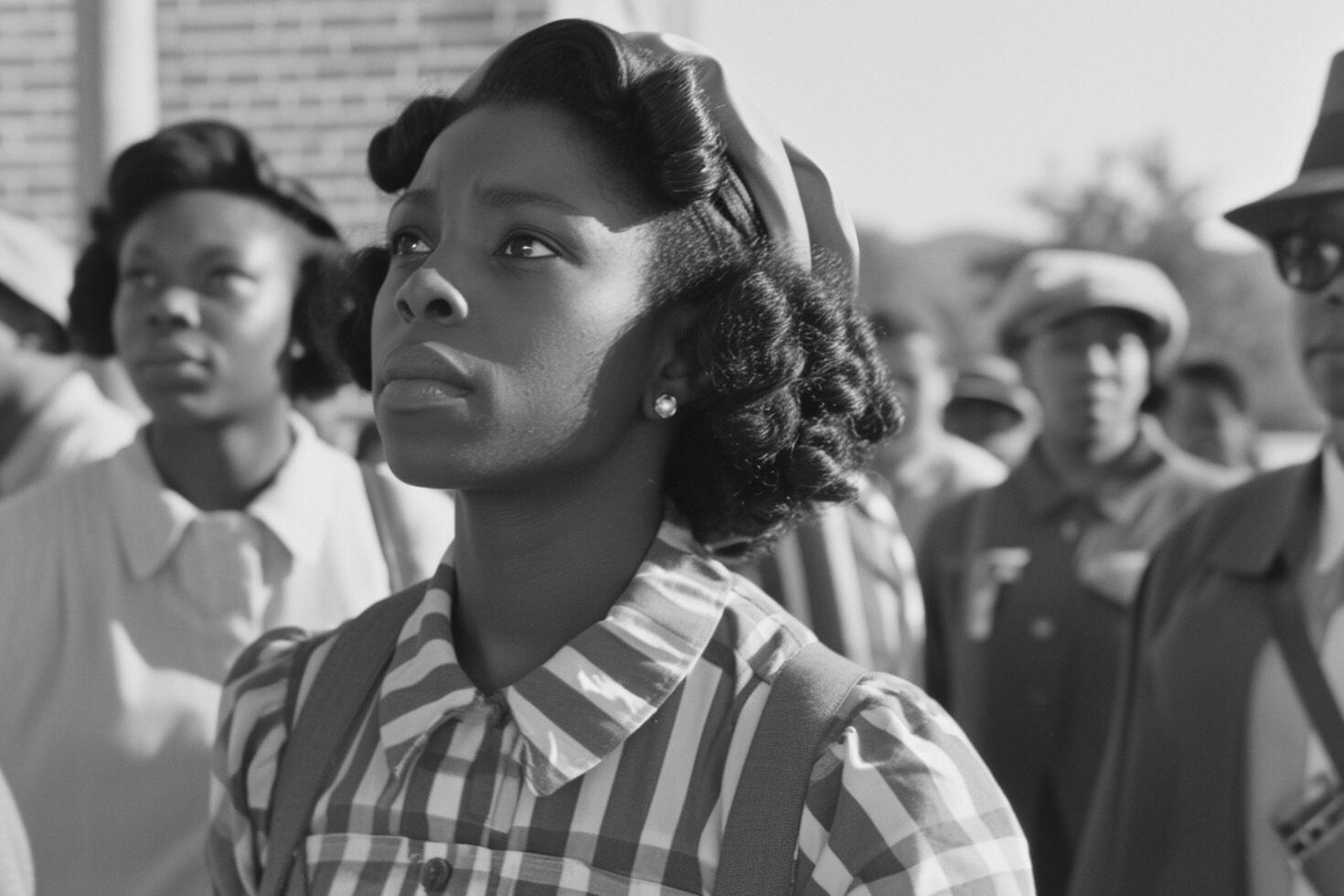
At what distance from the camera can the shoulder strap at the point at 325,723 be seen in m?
1.74

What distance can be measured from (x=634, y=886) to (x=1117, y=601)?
2.91 metres

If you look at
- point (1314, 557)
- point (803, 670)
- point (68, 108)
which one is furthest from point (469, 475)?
point (68, 108)

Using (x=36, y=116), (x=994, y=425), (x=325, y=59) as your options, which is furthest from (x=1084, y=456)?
(x=994, y=425)

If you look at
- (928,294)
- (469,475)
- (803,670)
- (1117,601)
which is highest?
Result: (469,475)

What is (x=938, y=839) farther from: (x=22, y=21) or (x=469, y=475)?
(x=22, y=21)

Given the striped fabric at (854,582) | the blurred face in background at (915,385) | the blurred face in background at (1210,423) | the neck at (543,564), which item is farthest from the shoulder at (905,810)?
the blurred face in background at (1210,423)

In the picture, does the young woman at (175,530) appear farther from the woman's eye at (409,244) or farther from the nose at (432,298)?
the nose at (432,298)

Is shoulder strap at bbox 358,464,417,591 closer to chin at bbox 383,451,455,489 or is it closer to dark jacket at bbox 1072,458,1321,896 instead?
chin at bbox 383,451,455,489

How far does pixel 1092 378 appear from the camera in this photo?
15.8 ft

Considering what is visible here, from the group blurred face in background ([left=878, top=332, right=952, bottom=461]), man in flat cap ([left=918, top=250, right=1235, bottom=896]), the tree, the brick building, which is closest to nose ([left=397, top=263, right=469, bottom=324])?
man in flat cap ([left=918, top=250, right=1235, bottom=896])

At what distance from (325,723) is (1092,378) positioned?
11.4 feet

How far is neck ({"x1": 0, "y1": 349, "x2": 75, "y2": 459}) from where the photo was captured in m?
3.52

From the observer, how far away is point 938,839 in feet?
4.83

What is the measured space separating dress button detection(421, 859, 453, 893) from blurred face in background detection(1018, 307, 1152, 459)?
3461 mm
